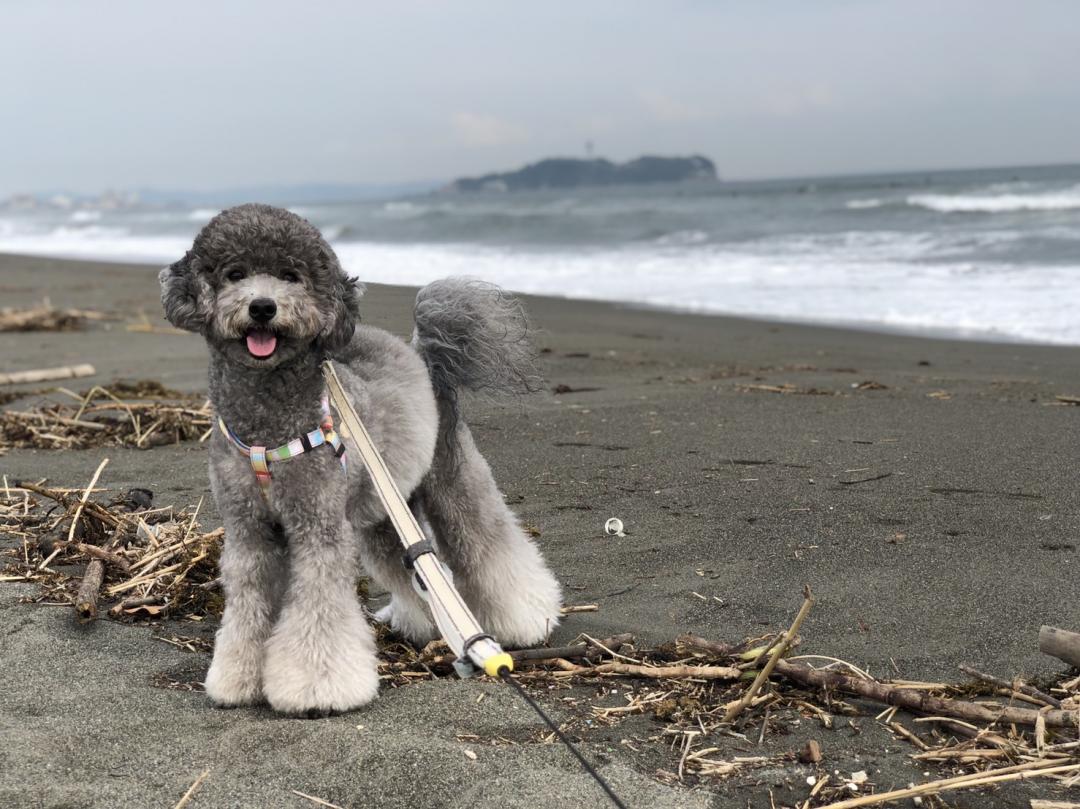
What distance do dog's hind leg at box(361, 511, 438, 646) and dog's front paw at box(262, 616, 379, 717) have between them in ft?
2.32

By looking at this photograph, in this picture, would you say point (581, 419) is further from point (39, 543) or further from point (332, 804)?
point (332, 804)

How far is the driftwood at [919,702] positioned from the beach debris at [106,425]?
181 inches

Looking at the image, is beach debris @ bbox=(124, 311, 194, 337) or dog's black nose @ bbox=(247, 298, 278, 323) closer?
dog's black nose @ bbox=(247, 298, 278, 323)

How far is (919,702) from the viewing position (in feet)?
10.7

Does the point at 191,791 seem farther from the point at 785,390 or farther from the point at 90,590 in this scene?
the point at 785,390

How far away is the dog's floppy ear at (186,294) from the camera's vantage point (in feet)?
10.7

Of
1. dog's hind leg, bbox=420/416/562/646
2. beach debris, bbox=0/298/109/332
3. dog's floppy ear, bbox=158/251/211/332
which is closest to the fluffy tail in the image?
dog's hind leg, bbox=420/416/562/646

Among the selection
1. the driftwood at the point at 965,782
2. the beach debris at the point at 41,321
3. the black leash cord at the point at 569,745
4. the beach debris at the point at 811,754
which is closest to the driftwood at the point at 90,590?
the black leash cord at the point at 569,745

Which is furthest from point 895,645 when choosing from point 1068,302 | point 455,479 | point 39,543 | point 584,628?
point 1068,302

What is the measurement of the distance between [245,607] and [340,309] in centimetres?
108

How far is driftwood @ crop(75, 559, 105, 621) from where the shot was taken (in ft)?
13.1

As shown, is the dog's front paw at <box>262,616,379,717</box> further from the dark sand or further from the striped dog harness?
the striped dog harness

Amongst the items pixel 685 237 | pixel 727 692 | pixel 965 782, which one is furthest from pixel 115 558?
pixel 685 237

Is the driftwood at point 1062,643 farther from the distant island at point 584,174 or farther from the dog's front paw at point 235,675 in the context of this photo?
the distant island at point 584,174
